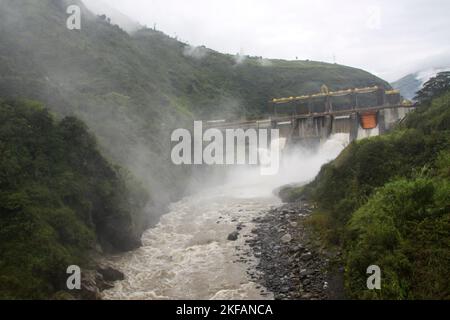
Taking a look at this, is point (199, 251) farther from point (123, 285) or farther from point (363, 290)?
point (363, 290)

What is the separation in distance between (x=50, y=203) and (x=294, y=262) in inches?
493

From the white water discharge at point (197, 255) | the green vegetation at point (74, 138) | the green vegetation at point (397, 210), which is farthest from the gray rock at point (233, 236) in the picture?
the green vegetation at point (74, 138)

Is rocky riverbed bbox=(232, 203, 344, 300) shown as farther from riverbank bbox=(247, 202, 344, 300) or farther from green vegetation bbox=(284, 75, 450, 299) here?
green vegetation bbox=(284, 75, 450, 299)

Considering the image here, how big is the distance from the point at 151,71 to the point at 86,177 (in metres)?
57.3

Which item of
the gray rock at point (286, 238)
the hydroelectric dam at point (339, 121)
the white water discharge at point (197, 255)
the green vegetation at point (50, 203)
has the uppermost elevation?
the hydroelectric dam at point (339, 121)

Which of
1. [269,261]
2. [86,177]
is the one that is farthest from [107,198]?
[269,261]

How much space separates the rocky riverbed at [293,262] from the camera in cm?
1525

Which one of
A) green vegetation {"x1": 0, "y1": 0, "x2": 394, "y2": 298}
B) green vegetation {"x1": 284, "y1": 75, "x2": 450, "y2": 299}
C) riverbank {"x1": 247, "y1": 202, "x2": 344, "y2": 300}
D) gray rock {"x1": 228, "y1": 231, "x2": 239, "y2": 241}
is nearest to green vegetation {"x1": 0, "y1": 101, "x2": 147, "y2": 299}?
green vegetation {"x1": 0, "y1": 0, "x2": 394, "y2": 298}

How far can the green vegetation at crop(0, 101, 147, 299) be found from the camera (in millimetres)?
15094

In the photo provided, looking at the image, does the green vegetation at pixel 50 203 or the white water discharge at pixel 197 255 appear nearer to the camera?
the green vegetation at pixel 50 203

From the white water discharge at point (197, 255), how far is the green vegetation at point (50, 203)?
2.06m

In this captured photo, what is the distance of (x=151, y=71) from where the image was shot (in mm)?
75938

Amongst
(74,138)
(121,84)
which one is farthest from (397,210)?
(121,84)

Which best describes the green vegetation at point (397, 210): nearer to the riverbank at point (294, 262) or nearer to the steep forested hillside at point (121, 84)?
the riverbank at point (294, 262)
